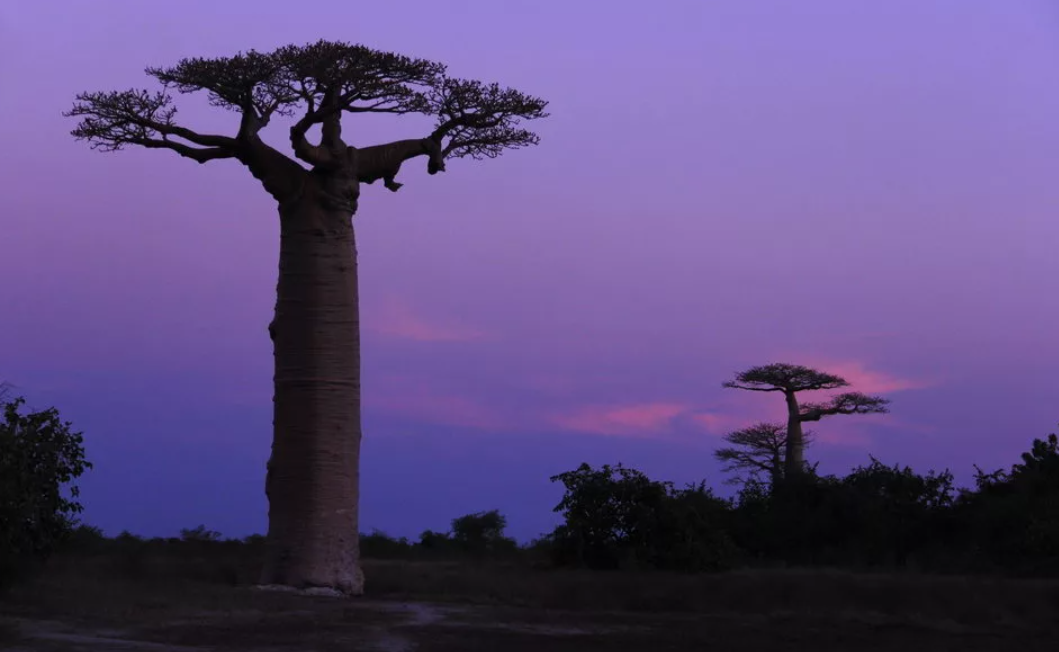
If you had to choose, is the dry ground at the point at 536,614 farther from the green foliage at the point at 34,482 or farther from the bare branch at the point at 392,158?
the bare branch at the point at 392,158

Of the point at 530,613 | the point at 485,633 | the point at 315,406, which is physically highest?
the point at 315,406

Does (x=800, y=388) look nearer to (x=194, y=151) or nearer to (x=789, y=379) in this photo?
(x=789, y=379)

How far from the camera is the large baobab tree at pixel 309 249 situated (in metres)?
10.8

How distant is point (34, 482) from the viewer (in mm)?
10195

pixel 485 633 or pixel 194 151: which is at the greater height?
pixel 194 151

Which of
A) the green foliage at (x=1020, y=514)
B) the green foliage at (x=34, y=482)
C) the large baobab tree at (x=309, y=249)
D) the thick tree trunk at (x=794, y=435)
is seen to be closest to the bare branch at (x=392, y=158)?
the large baobab tree at (x=309, y=249)

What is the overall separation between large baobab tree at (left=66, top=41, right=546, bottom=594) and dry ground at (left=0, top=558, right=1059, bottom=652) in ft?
2.59

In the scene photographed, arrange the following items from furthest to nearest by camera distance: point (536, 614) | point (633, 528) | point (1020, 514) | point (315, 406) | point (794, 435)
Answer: point (794, 435), point (1020, 514), point (633, 528), point (315, 406), point (536, 614)

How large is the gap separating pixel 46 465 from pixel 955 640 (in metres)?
7.44

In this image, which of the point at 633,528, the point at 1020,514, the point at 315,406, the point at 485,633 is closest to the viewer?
the point at 485,633

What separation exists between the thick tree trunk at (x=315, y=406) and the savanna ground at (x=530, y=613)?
0.53m

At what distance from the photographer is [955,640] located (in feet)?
27.1

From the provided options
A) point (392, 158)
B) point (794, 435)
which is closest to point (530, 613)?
point (392, 158)

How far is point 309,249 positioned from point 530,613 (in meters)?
4.04
